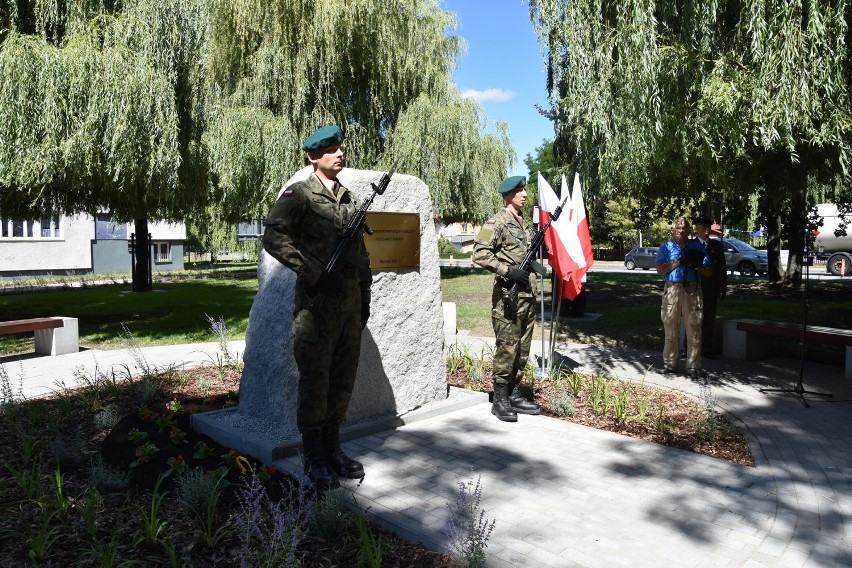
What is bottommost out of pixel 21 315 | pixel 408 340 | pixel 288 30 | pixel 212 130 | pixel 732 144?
pixel 21 315

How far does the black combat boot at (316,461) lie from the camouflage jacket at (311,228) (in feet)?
3.27

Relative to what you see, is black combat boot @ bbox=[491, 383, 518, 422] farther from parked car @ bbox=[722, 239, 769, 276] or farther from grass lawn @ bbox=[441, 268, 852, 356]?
parked car @ bbox=[722, 239, 769, 276]

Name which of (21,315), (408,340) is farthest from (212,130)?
(408,340)

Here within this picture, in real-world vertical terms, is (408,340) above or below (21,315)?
above

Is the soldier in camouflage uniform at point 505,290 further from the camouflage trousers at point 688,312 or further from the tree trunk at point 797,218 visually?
the tree trunk at point 797,218

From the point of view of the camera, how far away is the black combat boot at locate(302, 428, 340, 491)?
3.88 meters

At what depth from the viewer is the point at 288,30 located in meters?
15.2

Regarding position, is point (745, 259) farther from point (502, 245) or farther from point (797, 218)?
point (502, 245)

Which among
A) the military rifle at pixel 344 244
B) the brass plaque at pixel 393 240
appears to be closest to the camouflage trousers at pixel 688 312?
the brass plaque at pixel 393 240

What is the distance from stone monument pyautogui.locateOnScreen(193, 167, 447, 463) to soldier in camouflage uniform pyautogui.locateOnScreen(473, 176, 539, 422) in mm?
530

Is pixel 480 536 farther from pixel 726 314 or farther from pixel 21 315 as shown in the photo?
pixel 21 315

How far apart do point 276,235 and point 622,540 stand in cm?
258

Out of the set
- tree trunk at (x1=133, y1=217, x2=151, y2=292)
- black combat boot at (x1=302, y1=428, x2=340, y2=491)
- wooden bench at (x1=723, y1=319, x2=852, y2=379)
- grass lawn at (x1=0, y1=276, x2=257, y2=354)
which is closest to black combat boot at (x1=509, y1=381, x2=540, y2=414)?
black combat boot at (x1=302, y1=428, x2=340, y2=491)

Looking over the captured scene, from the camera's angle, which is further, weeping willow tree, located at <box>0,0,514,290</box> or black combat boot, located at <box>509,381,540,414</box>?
weeping willow tree, located at <box>0,0,514,290</box>
